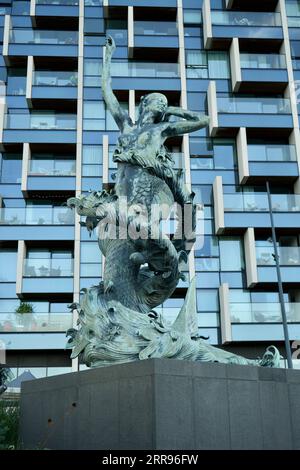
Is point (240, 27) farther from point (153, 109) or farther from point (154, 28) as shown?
point (153, 109)

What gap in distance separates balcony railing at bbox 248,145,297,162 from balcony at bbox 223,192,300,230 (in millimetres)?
2636

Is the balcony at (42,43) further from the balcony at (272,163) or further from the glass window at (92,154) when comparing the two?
the balcony at (272,163)

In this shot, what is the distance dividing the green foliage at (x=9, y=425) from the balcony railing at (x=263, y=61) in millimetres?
35167

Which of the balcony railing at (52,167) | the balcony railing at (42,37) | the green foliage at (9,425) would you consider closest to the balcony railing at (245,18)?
the balcony railing at (42,37)

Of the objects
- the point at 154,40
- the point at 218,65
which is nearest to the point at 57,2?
the point at 154,40

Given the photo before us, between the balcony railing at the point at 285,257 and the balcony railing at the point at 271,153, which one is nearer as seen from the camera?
the balcony railing at the point at 285,257

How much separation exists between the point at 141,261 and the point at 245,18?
38.3m

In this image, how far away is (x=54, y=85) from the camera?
41.1 meters

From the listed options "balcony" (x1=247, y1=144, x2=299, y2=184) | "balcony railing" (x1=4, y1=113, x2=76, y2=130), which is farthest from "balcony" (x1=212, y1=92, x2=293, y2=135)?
"balcony railing" (x1=4, y1=113, x2=76, y2=130)

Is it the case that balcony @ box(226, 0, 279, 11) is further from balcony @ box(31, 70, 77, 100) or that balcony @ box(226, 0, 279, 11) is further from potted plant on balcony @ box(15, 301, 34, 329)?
potted plant on balcony @ box(15, 301, 34, 329)

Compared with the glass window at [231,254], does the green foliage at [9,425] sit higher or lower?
lower

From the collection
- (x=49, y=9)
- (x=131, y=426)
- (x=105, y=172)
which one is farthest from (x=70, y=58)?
(x=131, y=426)

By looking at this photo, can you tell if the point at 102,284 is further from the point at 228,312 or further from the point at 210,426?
the point at 228,312

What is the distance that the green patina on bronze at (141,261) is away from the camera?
7.55m
